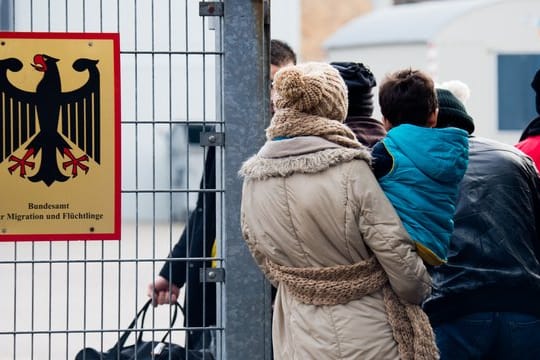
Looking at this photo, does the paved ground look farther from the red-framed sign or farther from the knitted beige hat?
the knitted beige hat

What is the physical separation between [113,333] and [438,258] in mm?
1497

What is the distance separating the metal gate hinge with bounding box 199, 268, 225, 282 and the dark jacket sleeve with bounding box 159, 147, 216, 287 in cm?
6

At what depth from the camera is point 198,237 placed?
4.98m

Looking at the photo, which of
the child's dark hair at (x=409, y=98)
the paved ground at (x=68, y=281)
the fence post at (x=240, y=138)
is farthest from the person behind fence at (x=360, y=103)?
the paved ground at (x=68, y=281)

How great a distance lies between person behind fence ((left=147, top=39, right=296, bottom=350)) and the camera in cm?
492

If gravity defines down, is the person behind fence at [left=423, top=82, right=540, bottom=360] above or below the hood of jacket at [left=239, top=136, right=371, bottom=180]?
below

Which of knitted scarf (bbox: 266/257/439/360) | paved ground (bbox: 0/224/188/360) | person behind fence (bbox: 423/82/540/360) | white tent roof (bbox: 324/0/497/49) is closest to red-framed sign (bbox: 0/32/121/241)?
paved ground (bbox: 0/224/188/360)

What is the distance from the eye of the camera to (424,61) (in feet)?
56.2

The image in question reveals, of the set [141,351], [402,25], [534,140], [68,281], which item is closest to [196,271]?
[141,351]

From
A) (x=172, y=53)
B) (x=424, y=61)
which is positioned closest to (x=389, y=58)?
(x=424, y=61)

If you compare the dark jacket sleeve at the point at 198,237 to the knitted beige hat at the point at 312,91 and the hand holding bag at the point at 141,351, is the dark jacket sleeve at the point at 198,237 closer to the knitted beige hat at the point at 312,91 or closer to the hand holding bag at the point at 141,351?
the hand holding bag at the point at 141,351

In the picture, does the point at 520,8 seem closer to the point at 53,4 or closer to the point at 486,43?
the point at 486,43

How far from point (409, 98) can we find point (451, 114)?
58 centimetres

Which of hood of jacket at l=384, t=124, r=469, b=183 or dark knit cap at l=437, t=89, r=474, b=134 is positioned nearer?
hood of jacket at l=384, t=124, r=469, b=183
